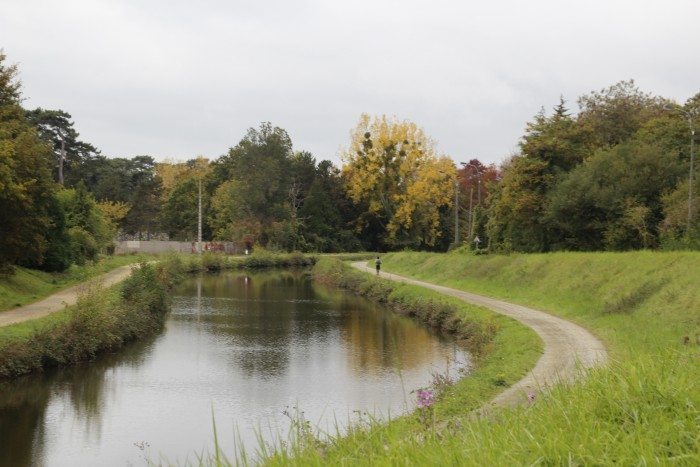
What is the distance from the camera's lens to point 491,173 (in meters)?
75.6

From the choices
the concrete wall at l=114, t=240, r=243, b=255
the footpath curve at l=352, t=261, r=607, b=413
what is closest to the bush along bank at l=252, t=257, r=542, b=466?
the footpath curve at l=352, t=261, r=607, b=413

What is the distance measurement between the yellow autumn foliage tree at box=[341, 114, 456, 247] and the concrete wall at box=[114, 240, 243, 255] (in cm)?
1639

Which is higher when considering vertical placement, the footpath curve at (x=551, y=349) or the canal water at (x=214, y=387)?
the footpath curve at (x=551, y=349)

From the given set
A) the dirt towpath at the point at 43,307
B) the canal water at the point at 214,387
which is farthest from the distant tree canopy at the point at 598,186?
the dirt towpath at the point at 43,307

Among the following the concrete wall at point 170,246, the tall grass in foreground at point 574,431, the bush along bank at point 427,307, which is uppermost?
the concrete wall at point 170,246

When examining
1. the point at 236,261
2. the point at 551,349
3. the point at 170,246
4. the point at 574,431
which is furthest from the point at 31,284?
the point at 170,246

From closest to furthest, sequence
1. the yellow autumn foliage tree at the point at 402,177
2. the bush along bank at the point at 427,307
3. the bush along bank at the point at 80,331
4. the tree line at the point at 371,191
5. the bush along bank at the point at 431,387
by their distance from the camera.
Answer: the bush along bank at the point at 431,387
the bush along bank at the point at 80,331
the bush along bank at the point at 427,307
the tree line at the point at 371,191
the yellow autumn foliage tree at the point at 402,177

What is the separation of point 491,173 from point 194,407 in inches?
2528

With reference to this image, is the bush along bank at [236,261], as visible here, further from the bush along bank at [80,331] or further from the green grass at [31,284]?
the bush along bank at [80,331]

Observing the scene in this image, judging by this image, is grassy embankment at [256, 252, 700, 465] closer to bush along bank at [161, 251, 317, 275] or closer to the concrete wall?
bush along bank at [161, 251, 317, 275]

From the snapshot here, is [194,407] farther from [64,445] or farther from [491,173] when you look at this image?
[491,173]

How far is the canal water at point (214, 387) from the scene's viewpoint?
12812 mm

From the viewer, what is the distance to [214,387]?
17500mm

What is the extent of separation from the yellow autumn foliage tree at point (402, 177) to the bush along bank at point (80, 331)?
44.8 meters
